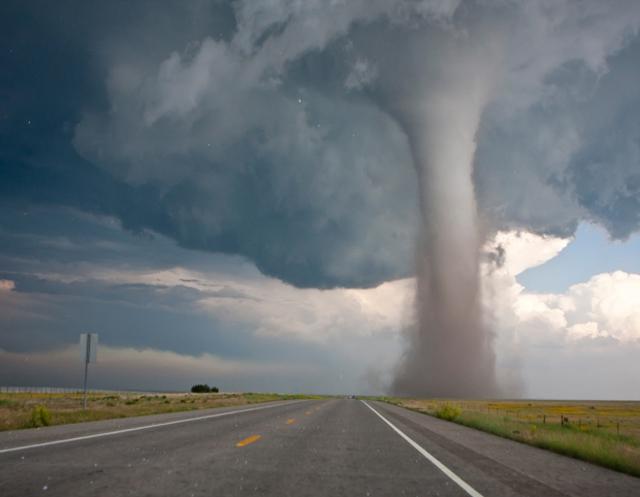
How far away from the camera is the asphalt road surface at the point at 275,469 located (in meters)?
7.01

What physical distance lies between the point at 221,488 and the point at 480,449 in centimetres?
939

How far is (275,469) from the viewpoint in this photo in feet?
28.5

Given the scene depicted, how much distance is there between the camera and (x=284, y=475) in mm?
8148

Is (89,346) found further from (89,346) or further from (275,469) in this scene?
(275,469)

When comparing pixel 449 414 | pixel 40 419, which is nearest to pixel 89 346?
pixel 40 419

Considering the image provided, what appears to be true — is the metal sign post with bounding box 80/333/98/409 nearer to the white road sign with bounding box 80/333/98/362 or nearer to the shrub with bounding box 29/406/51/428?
the white road sign with bounding box 80/333/98/362

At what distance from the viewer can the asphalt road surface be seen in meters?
7.01

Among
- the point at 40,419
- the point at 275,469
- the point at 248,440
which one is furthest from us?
the point at 40,419

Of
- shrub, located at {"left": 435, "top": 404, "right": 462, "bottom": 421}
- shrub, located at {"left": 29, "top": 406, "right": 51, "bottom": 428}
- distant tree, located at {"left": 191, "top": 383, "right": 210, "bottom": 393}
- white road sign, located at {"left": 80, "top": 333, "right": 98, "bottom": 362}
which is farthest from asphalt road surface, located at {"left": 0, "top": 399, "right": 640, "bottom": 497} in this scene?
distant tree, located at {"left": 191, "top": 383, "right": 210, "bottom": 393}

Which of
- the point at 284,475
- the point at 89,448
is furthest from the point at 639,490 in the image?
the point at 89,448

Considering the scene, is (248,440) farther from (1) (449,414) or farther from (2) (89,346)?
(1) (449,414)

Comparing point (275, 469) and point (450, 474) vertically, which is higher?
point (275, 469)

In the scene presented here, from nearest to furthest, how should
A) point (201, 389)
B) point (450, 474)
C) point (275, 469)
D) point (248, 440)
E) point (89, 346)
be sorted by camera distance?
point (275, 469), point (450, 474), point (248, 440), point (89, 346), point (201, 389)

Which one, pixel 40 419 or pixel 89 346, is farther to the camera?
pixel 89 346
